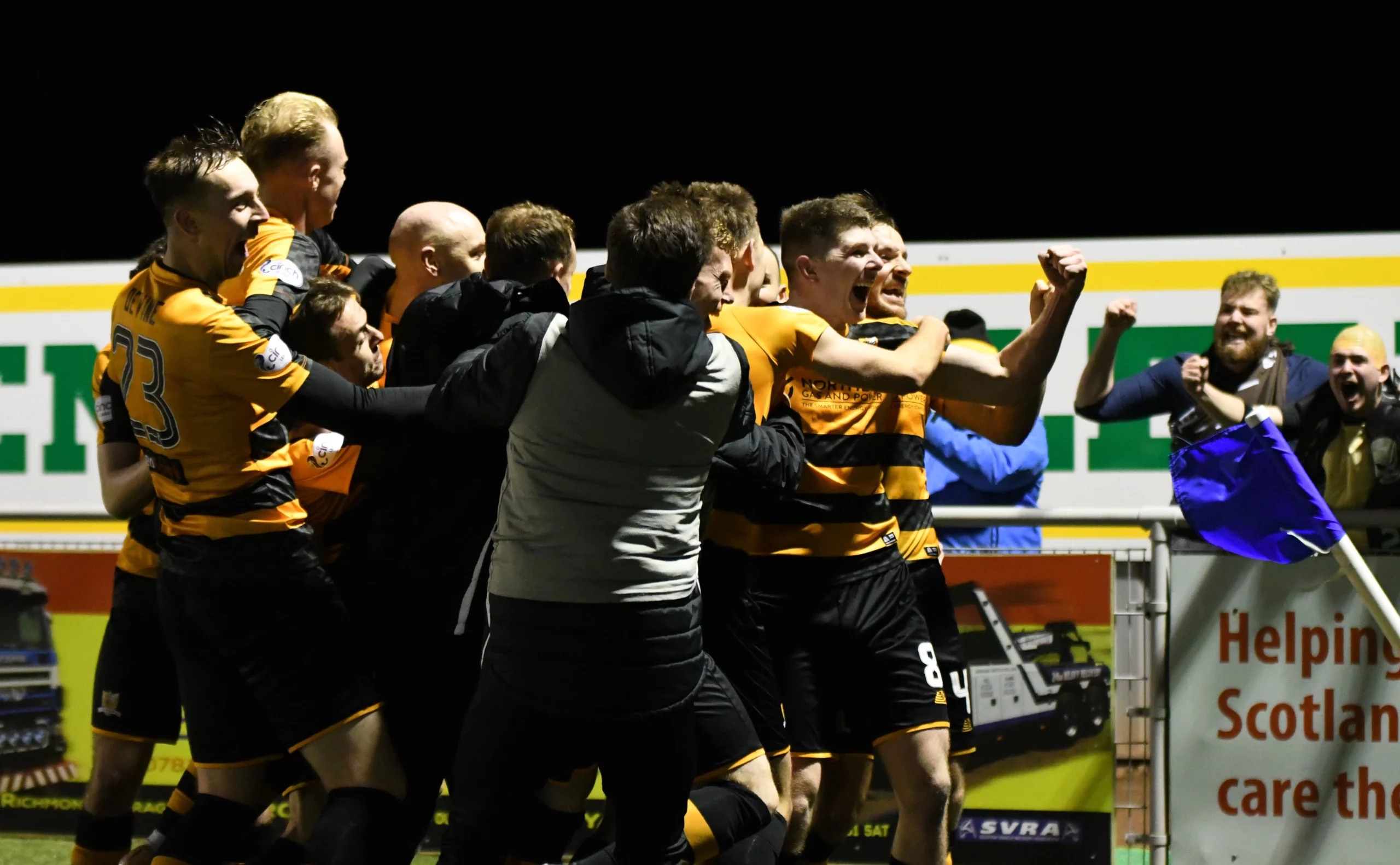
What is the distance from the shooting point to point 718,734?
9.89 ft

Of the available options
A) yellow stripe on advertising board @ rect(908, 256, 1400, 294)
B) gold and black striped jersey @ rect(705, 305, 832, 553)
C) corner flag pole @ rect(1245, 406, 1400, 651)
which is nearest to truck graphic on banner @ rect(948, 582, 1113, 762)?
corner flag pole @ rect(1245, 406, 1400, 651)

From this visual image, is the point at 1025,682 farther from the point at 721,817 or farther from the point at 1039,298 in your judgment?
the point at 721,817

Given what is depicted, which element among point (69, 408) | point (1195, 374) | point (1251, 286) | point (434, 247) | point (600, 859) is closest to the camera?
point (600, 859)

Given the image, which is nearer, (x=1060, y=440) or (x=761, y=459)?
(x=761, y=459)

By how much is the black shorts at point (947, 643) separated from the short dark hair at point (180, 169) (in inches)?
81.3

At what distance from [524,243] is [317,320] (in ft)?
1.84

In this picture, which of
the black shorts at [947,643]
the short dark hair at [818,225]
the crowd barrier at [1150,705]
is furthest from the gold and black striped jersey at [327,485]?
the crowd barrier at [1150,705]

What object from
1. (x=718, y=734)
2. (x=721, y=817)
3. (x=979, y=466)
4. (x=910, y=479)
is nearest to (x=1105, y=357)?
(x=979, y=466)

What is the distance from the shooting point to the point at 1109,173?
791 centimetres

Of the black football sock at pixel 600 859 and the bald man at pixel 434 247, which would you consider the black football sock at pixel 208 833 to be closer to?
the black football sock at pixel 600 859

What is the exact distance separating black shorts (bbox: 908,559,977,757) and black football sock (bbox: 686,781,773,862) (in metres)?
0.94

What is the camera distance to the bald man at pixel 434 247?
350 cm

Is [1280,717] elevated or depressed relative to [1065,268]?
depressed

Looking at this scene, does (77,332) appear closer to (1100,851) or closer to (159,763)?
(159,763)
